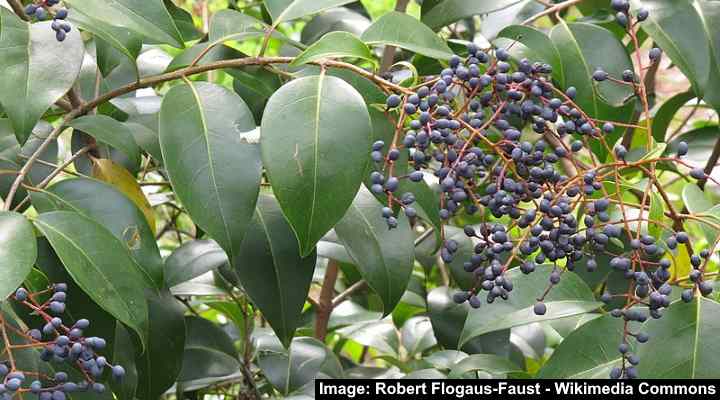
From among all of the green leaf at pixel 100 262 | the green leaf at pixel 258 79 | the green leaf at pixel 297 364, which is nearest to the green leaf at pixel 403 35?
the green leaf at pixel 258 79

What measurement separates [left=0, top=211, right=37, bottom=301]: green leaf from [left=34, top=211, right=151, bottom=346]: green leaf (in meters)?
0.03

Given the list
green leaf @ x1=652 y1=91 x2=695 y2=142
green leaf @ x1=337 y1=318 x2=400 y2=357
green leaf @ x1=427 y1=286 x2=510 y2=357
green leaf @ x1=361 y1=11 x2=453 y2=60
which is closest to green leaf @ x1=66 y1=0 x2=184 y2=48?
green leaf @ x1=361 y1=11 x2=453 y2=60

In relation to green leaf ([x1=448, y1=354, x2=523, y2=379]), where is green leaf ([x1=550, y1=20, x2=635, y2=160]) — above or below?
above

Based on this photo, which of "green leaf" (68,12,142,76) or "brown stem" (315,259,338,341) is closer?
"green leaf" (68,12,142,76)

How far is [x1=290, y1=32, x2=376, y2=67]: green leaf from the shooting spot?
108 centimetres

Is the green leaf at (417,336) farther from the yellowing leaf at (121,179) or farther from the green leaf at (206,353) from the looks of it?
the yellowing leaf at (121,179)

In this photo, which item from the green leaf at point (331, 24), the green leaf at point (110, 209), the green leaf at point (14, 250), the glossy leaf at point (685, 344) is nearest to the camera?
the green leaf at point (14, 250)

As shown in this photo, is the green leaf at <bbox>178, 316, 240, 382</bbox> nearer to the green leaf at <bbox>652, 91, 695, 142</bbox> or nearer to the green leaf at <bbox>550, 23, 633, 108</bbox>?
the green leaf at <bbox>550, 23, 633, 108</bbox>

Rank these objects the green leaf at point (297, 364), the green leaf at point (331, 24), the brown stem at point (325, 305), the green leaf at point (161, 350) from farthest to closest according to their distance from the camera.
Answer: the green leaf at point (331, 24) → the brown stem at point (325, 305) → the green leaf at point (297, 364) → the green leaf at point (161, 350)

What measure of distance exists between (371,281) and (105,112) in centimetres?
55

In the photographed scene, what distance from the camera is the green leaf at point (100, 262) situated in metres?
0.97

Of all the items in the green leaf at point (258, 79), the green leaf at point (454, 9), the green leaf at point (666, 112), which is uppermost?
the green leaf at point (454, 9)

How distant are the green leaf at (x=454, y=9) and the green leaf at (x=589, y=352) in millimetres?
495

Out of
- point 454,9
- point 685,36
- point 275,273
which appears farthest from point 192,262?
point 685,36
